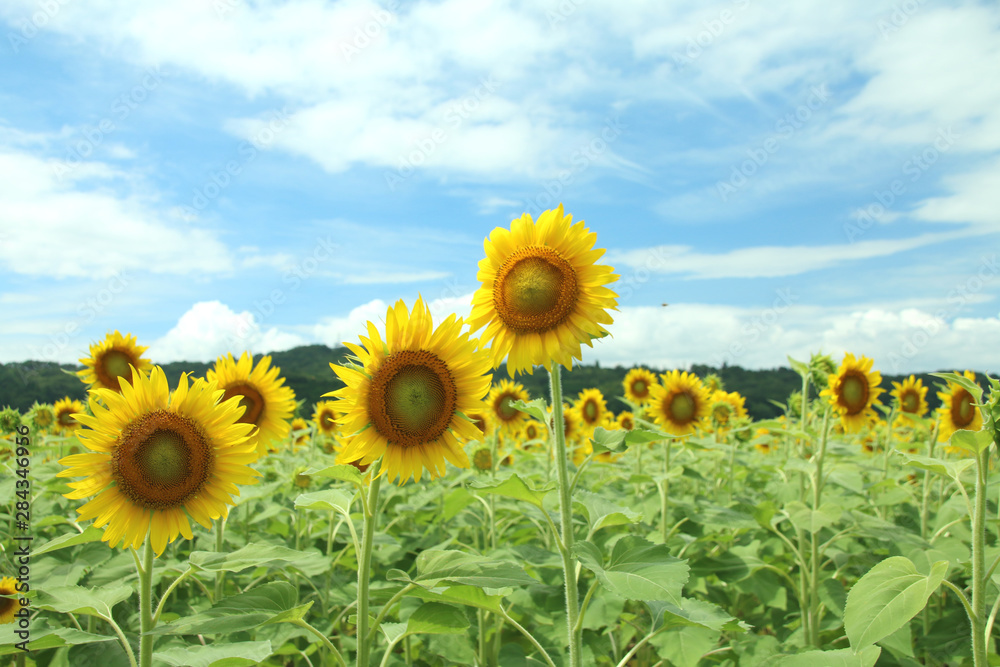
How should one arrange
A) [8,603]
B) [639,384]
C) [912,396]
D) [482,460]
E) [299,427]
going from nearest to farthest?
[8,603] < [482,460] < [912,396] < [639,384] < [299,427]

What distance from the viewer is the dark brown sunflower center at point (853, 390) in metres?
5.43

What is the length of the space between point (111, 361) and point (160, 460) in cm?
310

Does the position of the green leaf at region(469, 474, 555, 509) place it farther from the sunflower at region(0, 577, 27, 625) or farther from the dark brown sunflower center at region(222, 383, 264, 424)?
the sunflower at region(0, 577, 27, 625)

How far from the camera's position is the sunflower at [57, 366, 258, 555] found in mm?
2602

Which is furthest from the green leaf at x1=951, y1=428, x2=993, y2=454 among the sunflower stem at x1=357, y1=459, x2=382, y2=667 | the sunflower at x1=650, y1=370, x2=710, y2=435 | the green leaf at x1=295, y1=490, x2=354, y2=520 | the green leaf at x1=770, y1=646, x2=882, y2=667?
the sunflower at x1=650, y1=370, x2=710, y2=435

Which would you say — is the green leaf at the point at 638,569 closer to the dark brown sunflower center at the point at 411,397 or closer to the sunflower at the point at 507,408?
the dark brown sunflower center at the point at 411,397

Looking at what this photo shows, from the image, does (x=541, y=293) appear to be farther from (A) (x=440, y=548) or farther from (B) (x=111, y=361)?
(B) (x=111, y=361)

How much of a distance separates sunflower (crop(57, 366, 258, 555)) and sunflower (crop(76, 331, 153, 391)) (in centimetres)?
279

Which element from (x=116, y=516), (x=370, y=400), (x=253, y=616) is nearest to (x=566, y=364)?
(x=370, y=400)

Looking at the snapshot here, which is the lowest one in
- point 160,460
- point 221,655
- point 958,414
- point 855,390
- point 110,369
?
point 221,655

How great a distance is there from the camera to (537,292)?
2.92 metres

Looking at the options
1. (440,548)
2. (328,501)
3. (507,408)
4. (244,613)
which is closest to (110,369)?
(328,501)

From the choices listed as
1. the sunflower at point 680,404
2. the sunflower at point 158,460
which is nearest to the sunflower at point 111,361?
the sunflower at point 158,460

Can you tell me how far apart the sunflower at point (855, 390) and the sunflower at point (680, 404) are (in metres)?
1.35
